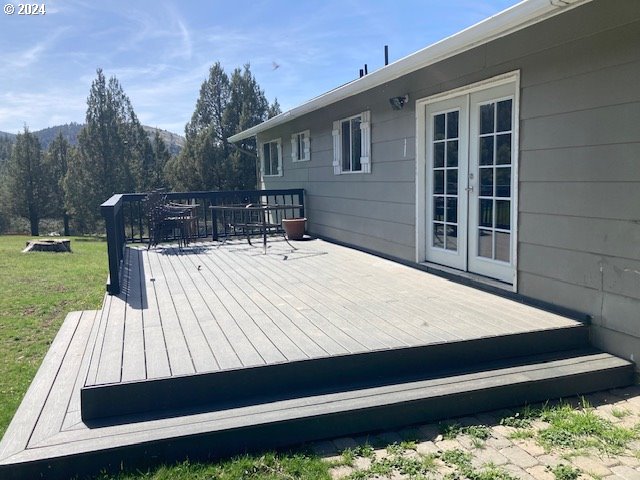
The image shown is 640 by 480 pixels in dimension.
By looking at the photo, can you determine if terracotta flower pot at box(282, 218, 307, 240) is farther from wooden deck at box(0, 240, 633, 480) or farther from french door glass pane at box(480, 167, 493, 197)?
french door glass pane at box(480, 167, 493, 197)

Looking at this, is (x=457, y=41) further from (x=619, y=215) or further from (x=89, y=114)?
(x=89, y=114)

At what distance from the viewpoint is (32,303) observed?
5.21 metres

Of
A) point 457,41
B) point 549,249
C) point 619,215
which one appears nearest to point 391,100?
point 457,41

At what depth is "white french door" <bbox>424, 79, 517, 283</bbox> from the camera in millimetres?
3855

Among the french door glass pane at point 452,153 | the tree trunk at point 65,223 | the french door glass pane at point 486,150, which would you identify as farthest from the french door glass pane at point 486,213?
the tree trunk at point 65,223

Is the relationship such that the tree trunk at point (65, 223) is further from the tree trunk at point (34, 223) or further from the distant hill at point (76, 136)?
the distant hill at point (76, 136)

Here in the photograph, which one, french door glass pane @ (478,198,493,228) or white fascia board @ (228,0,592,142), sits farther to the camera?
french door glass pane @ (478,198,493,228)

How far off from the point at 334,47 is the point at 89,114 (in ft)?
44.7

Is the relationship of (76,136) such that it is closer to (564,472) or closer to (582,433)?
(582,433)

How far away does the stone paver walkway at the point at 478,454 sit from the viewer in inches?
79.7

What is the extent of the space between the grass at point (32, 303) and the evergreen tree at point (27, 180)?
18406 millimetres

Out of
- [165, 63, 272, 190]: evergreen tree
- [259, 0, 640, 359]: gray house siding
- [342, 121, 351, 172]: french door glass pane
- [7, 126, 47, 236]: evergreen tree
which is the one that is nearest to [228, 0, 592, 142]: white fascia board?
[259, 0, 640, 359]: gray house siding

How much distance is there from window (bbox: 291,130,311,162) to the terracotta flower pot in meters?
1.33

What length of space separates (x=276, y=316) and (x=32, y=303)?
3297mm
